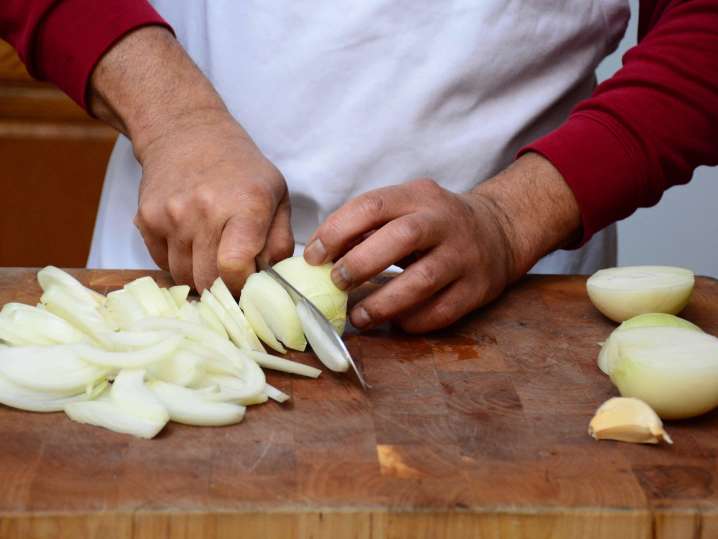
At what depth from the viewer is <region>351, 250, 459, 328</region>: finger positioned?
45.6 inches

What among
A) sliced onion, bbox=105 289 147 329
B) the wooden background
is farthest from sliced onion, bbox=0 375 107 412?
the wooden background

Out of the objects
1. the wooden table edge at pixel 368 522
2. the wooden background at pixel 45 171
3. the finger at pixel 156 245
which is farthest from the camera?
the wooden background at pixel 45 171

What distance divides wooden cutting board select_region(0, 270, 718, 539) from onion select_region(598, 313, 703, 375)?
0.02 metres

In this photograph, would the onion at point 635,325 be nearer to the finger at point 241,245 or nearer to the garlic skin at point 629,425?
the garlic skin at point 629,425

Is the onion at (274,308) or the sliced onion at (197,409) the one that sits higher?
the sliced onion at (197,409)

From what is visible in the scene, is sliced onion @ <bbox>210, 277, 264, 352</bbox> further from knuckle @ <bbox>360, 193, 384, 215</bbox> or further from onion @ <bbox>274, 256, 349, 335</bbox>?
knuckle @ <bbox>360, 193, 384, 215</bbox>

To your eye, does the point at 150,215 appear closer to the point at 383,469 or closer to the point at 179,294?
the point at 179,294

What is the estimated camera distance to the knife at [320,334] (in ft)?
3.46

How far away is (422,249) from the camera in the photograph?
1.18 metres

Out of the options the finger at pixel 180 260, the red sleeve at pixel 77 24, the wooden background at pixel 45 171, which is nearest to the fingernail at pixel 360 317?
the finger at pixel 180 260

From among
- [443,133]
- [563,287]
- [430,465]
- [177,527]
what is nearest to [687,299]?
[563,287]

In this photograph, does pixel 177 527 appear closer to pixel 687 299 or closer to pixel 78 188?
pixel 687 299

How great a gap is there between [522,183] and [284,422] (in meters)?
0.48

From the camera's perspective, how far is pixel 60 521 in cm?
81
